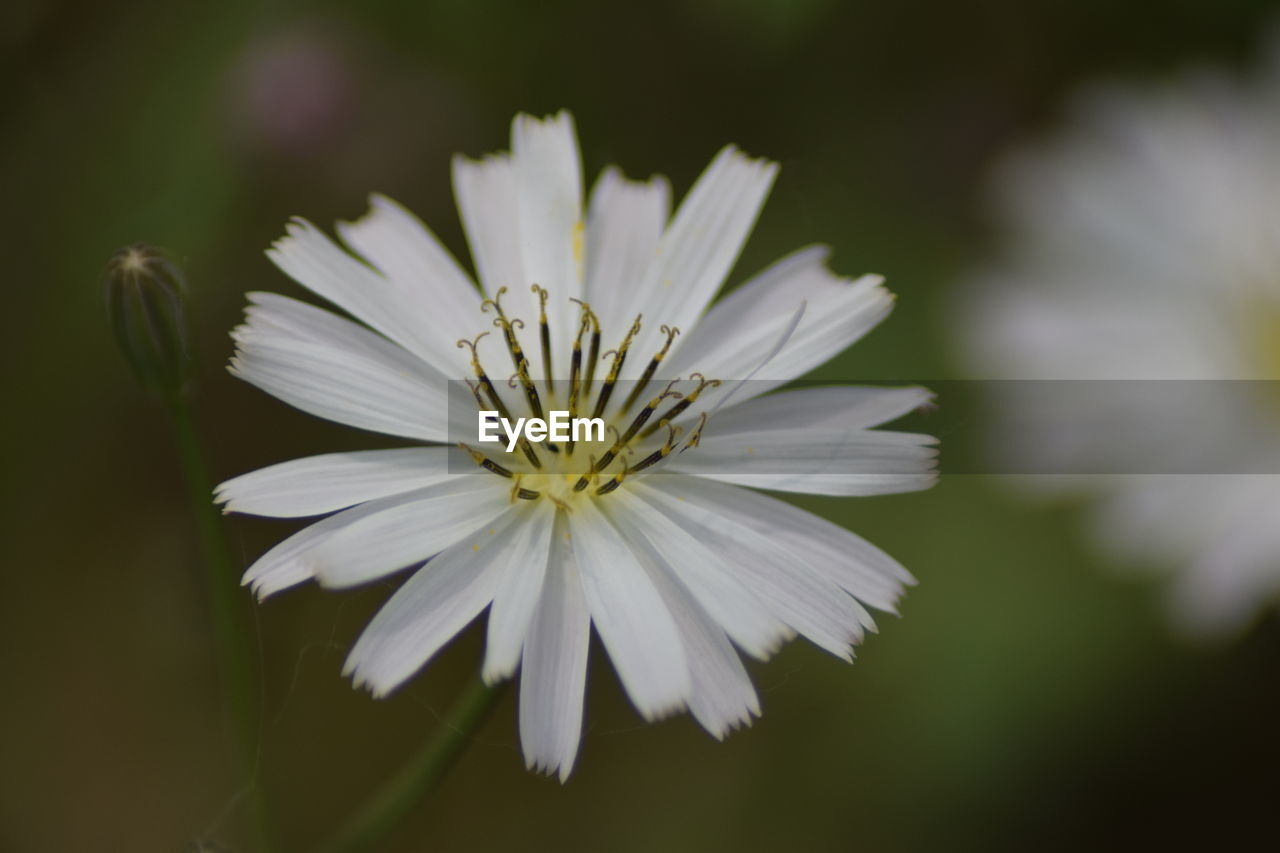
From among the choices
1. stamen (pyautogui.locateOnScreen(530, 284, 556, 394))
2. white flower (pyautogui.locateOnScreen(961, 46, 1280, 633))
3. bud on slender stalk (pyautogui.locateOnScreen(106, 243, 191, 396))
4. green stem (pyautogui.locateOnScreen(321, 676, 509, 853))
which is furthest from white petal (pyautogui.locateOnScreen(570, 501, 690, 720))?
white flower (pyautogui.locateOnScreen(961, 46, 1280, 633))

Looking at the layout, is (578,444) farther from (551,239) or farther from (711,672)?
(711,672)

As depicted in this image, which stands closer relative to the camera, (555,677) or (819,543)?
(555,677)

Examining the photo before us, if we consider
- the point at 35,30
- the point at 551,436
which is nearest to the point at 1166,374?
the point at 551,436

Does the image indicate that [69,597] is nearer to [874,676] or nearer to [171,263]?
[171,263]

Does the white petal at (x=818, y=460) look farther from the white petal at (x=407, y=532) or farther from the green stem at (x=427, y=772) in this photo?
the green stem at (x=427, y=772)

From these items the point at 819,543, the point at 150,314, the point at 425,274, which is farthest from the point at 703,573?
the point at 150,314

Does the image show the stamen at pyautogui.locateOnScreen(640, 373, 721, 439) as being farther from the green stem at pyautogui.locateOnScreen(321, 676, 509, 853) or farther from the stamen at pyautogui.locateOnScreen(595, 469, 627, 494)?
the green stem at pyautogui.locateOnScreen(321, 676, 509, 853)

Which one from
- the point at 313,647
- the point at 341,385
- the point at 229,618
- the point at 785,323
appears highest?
the point at 785,323
